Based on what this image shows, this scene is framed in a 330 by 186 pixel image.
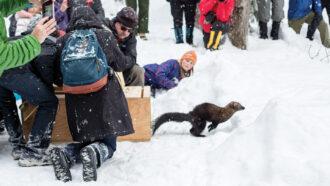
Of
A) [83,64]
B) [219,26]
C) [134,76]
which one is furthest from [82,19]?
[219,26]

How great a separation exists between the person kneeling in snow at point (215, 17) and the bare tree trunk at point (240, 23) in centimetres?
76

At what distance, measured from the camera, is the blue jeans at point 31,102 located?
8.39 ft

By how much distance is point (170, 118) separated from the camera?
3701mm

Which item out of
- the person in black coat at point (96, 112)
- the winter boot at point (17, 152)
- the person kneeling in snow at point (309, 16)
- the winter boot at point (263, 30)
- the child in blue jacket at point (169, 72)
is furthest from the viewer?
the winter boot at point (263, 30)

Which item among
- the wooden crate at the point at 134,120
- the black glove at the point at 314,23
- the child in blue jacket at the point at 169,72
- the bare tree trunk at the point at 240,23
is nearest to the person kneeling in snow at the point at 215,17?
the bare tree trunk at the point at 240,23

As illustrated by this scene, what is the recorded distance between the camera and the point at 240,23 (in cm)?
795

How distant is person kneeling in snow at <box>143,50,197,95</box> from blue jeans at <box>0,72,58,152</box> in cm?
253

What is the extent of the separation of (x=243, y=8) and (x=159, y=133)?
17.4ft

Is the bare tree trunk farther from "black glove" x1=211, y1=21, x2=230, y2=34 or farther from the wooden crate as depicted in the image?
the wooden crate

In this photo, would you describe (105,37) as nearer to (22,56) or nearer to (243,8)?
(22,56)

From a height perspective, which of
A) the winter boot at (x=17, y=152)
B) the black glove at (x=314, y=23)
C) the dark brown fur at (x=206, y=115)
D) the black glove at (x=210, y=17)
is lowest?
the dark brown fur at (x=206, y=115)

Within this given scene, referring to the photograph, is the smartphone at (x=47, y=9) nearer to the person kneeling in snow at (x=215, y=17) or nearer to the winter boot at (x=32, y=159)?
the winter boot at (x=32, y=159)

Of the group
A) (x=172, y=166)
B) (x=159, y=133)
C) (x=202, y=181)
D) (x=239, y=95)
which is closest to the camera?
(x=202, y=181)

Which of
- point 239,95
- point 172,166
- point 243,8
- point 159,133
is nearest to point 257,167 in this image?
point 172,166
